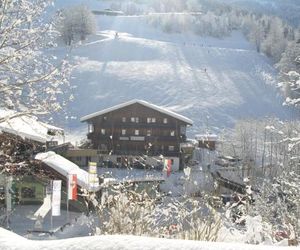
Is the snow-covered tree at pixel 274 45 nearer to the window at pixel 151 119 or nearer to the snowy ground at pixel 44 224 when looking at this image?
the window at pixel 151 119

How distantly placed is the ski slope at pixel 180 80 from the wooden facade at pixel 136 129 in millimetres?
11766

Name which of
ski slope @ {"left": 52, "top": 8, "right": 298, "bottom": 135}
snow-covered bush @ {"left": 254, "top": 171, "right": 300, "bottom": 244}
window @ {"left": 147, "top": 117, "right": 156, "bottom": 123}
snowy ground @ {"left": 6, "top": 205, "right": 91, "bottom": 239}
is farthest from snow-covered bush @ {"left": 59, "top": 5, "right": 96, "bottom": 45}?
snow-covered bush @ {"left": 254, "top": 171, "right": 300, "bottom": 244}

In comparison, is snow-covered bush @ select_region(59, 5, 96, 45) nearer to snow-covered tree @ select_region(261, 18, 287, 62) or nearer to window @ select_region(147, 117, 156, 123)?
snow-covered tree @ select_region(261, 18, 287, 62)

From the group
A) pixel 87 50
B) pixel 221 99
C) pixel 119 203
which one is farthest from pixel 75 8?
pixel 119 203

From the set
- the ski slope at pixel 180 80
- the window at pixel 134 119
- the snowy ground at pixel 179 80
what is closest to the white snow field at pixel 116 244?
the window at pixel 134 119

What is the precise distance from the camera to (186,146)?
39.9 metres

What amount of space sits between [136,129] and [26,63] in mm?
30720

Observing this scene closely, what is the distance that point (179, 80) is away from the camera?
65.5 m

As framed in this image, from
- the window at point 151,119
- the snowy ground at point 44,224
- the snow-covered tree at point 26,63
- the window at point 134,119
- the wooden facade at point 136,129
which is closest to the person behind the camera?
the snow-covered tree at point 26,63

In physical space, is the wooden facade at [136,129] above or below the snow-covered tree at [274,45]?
below

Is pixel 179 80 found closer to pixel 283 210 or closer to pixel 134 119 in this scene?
pixel 134 119

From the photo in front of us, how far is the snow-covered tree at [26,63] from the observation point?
18.5ft

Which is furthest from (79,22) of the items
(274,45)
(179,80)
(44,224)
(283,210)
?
(283,210)

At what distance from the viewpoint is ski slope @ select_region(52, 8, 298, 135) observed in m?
57.7
